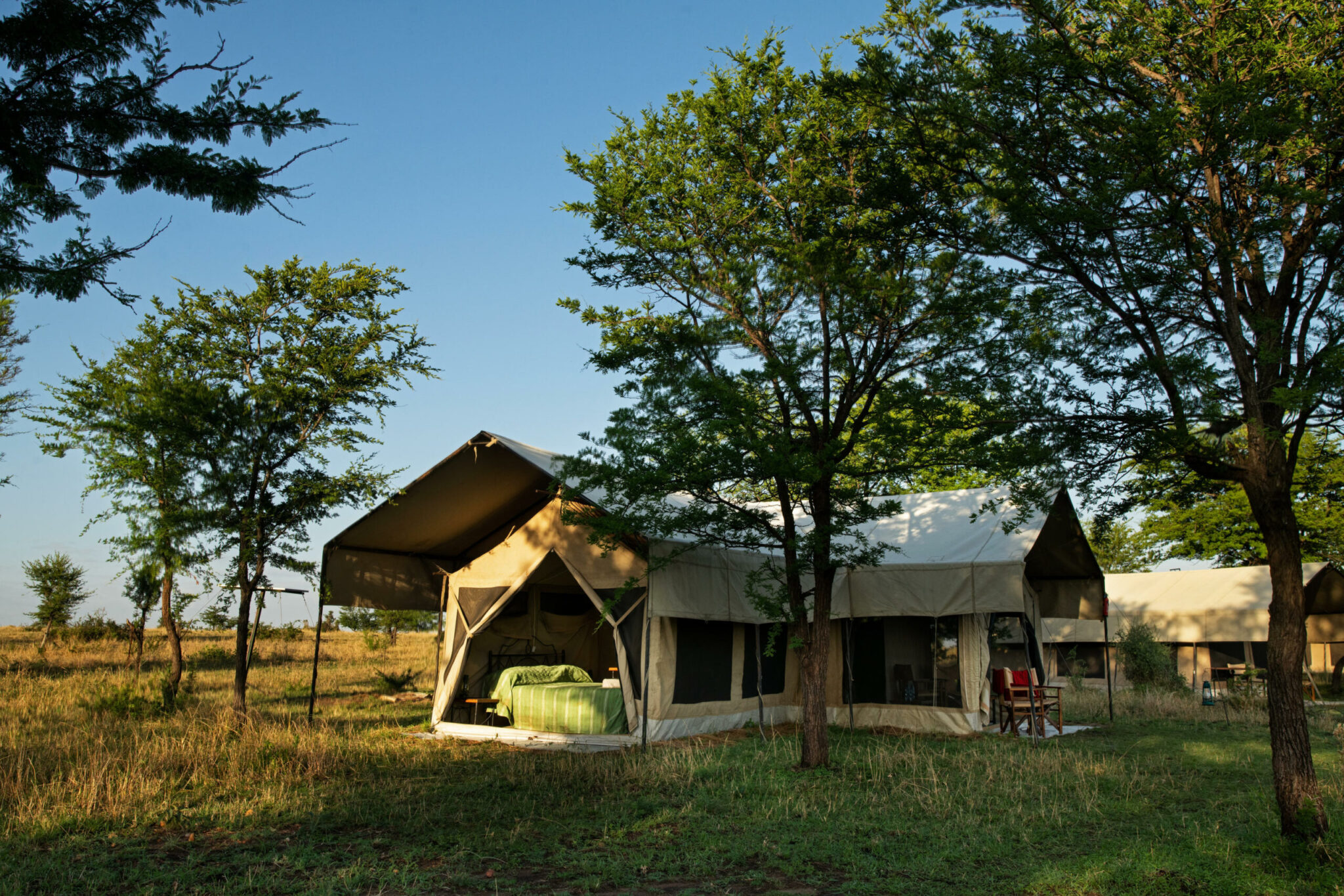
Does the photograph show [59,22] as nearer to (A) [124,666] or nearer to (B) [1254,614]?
(A) [124,666]

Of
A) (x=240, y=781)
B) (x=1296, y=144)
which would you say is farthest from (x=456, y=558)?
(x=1296, y=144)

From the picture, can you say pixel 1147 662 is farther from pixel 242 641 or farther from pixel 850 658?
pixel 242 641

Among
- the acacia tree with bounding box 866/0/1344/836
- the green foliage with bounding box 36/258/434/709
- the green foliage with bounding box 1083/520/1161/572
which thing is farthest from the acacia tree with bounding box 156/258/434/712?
the green foliage with bounding box 1083/520/1161/572

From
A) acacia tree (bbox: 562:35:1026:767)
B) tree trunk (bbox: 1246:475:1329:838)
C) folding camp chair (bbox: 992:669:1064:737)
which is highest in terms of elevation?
acacia tree (bbox: 562:35:1026:767)

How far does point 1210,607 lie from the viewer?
23.1 meters

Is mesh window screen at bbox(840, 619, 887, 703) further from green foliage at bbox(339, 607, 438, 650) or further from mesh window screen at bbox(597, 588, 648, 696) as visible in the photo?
green foliage at bbox(339, 607, 438, 650)

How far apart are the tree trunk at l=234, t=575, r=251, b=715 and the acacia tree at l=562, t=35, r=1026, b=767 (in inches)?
213

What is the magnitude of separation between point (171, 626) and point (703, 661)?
9070 millimetres

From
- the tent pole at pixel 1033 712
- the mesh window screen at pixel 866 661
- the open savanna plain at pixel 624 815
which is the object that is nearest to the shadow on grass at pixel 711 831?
the open savanna plain at pixel 624 815

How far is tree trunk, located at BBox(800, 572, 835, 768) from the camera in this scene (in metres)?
8.95

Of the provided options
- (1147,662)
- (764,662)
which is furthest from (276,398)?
(1147,662)

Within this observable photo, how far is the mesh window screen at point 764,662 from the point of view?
13.0m

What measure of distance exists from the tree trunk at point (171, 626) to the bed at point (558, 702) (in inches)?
187

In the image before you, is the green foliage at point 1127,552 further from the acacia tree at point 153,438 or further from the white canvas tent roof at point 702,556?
the acacia tree at point 153,438
